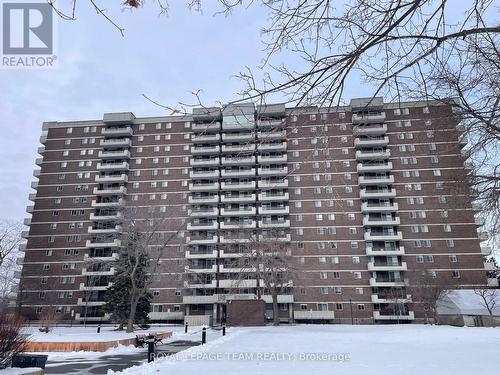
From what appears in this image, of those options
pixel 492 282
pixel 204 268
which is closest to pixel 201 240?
pixel 204 268

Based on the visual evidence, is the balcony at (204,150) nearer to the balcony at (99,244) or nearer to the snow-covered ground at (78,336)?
the balcony at (99,244)

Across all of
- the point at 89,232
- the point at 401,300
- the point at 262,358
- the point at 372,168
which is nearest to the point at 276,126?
the point at 262,358

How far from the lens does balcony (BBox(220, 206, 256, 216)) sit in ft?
212

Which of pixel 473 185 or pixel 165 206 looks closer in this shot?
pixel 473 185

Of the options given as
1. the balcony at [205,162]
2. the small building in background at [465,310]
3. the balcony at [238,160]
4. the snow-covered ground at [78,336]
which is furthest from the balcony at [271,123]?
the balcony at [205,162]

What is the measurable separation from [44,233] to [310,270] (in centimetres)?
4819

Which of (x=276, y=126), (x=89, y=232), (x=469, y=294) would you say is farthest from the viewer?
(x=89, y=232)

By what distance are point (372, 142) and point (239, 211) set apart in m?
26.4

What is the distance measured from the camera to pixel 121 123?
238 feet

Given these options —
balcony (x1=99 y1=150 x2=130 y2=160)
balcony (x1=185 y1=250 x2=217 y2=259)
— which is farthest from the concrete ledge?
balcony (x1=99 y1=150 x2=130 y2=160)

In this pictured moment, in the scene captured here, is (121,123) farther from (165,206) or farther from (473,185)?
(473,185)

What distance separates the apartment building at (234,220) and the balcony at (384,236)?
51 centimetres

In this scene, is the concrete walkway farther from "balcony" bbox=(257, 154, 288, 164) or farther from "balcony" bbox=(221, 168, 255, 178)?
"balcony" bbox=(257, 154, 288, 164)

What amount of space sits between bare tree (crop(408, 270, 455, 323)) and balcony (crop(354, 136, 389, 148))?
23422 millimetres
